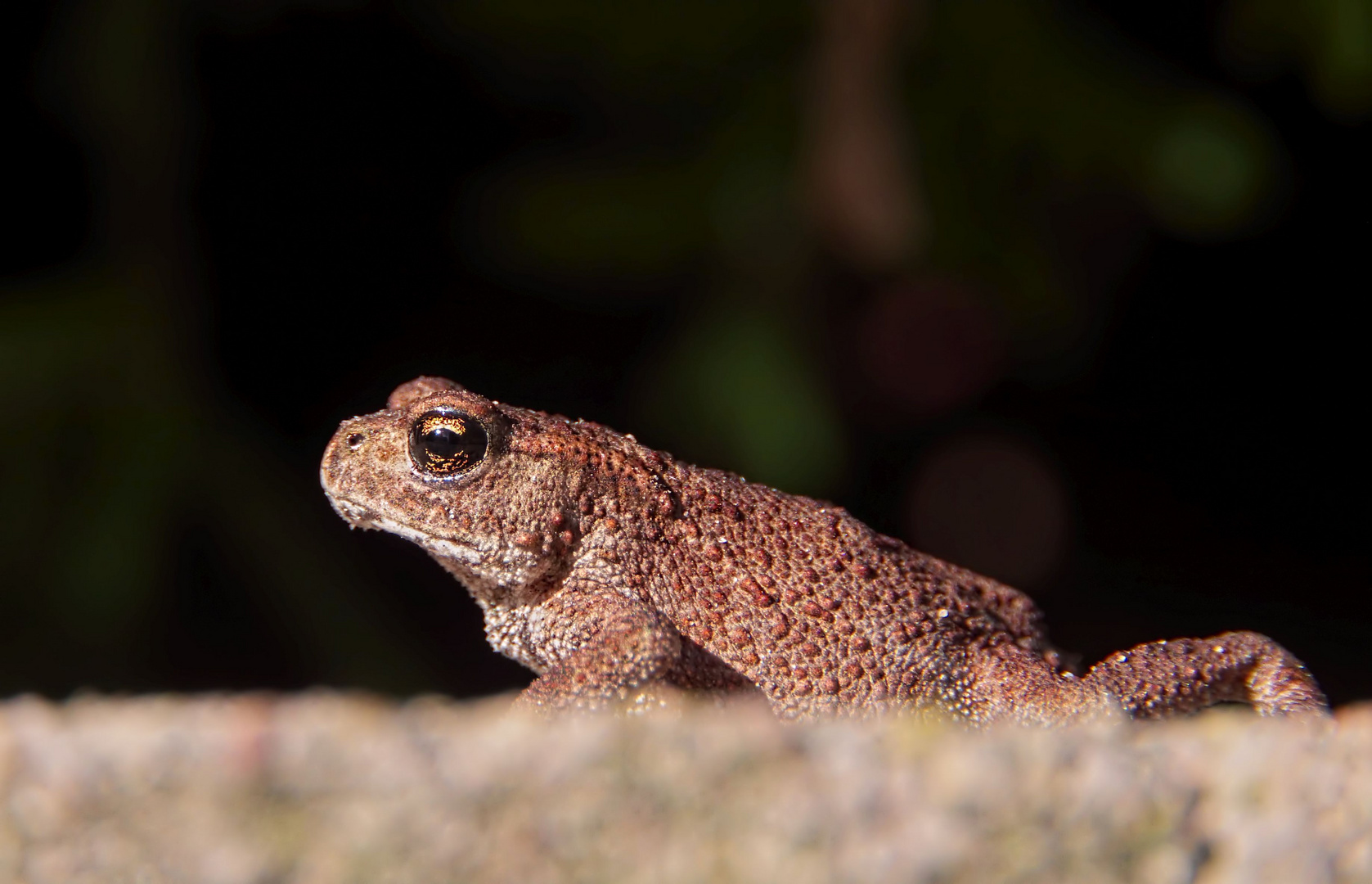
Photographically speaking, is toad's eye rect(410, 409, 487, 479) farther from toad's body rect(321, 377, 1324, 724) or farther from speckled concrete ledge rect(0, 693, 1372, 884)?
speckled concrete ledge rect(0, 693, 1372, 884)

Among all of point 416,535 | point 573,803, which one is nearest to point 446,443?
point 416,535

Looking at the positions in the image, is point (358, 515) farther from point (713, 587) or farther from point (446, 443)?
point (713, 587)

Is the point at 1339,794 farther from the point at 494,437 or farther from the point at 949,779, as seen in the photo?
the point at 494,437

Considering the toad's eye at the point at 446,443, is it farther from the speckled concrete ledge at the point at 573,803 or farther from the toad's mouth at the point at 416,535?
the speckled concrete ledge at the point at 573,803

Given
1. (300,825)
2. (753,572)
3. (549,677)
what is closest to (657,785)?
(300,825)

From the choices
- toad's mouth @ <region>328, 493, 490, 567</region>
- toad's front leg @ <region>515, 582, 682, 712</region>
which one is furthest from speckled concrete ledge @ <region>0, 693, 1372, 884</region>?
toad's mouth @ <region>328, 493, 490, 567</region>

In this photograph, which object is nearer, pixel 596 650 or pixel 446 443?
pixel 596 650
